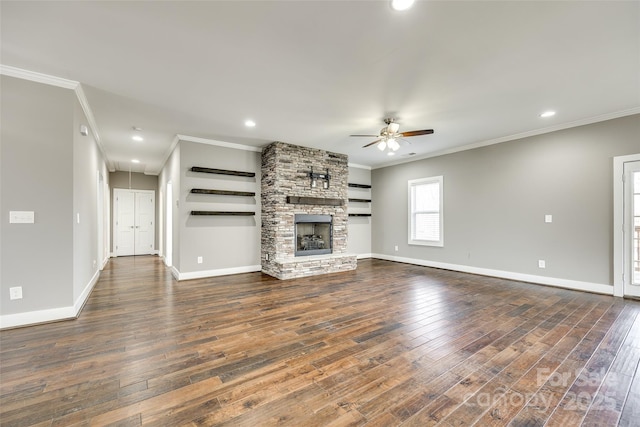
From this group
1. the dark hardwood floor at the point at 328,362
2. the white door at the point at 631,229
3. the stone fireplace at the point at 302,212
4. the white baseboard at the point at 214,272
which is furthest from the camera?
the stone fireplace at the point at 302,212

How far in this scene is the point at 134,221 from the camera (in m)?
8.43

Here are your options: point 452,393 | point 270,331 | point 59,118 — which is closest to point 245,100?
point 59,118

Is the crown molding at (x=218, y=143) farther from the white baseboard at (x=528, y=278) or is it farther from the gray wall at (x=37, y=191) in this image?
the white baseboard at (x=528, y=278)

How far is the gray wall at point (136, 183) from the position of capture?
827cm

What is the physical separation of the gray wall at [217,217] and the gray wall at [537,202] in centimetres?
410

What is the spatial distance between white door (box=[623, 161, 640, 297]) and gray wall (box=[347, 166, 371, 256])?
500cm

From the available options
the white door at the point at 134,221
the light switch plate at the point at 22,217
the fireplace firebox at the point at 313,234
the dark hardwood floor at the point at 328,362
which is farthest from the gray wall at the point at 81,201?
the white door at the point at 134,221

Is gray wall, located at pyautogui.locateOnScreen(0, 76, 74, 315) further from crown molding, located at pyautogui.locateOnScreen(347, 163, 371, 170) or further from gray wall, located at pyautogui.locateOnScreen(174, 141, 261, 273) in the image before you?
crown molding, located at pyautogui.locateOnScreen(347, 163, 371, 170)

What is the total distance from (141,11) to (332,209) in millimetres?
4690

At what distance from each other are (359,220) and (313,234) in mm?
2004

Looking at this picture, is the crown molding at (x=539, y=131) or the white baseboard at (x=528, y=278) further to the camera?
the white baseboard at (x=528, y=278)

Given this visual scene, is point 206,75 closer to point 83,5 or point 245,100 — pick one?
point 245,100

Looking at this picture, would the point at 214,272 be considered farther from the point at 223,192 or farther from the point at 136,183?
the point at 136,183

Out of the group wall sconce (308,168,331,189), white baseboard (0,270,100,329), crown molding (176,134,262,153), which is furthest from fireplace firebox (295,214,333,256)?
white baseboard (0,270,100,329)
